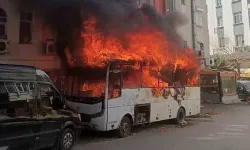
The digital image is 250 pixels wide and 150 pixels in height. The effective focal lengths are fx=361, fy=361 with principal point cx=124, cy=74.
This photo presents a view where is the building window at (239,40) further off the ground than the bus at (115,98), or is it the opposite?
the building window at (239,40)

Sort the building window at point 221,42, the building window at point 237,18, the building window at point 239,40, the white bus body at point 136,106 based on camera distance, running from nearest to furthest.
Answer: the white bus body at point 136,106 < the building window at point 239,40 < the building window at point 237,18 < the building window at point 221,42

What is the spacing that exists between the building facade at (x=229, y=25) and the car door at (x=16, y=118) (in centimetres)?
3480

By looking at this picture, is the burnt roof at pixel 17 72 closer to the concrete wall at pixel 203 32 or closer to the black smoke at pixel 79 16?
the black smoke at pixel 79 16

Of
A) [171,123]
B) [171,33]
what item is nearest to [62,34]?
[171,33]

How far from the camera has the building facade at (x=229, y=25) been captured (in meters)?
40.3

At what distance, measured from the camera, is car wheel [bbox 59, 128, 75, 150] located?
8.59m

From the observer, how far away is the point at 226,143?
10.2 meters

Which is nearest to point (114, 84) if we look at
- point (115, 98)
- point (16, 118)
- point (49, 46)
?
point (115, 98)

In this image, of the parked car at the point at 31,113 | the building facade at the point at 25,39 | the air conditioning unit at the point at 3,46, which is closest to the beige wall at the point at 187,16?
the building facade at the point at 25,39

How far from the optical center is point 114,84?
10969 millimetres

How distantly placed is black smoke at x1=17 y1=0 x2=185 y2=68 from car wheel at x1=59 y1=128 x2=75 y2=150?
3.94 m

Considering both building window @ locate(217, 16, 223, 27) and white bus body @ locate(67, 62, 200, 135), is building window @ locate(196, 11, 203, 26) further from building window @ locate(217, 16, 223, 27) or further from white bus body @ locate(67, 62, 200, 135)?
building window @ locate(217, 16, 223, 27)

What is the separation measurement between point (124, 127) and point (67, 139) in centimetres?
286

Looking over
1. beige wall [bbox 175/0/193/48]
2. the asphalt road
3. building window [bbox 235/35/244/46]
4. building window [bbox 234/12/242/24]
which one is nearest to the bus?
the asphalt road
